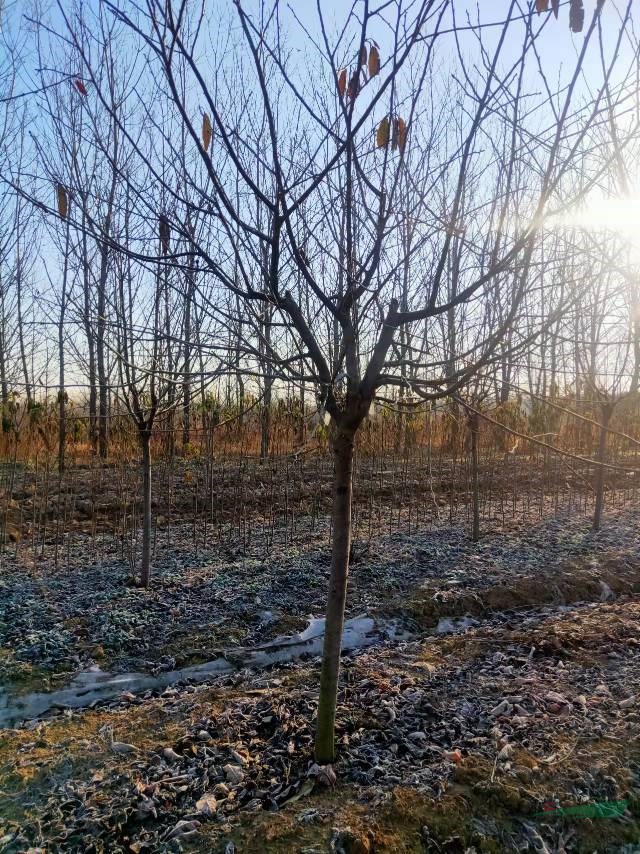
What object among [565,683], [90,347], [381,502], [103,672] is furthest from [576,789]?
[90,347]

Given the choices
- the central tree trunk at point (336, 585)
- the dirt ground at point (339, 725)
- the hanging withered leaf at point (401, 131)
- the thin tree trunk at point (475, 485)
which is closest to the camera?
the hanging withered leaf at point (401, 131)

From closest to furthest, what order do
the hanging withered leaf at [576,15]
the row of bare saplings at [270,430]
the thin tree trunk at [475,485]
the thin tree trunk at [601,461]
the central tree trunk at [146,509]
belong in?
the hanging withered leaf at [576,15], the central tree trunk at [146,509], the thin tree trunk at [475,485], the thin tree trunk at [601,461], the row of bare saplings at [270,430]

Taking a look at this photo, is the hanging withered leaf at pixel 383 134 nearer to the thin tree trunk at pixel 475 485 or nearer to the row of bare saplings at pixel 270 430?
the thin tree trunk at pixel 475 485

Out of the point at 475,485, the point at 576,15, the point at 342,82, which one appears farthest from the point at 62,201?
the point at 475,485

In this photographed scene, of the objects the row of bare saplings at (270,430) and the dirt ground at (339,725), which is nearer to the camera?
the dirt ground at (339,725)

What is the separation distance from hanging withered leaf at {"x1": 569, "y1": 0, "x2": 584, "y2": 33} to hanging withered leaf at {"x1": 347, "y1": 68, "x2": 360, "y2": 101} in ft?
1.73

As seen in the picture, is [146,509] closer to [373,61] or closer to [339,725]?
[339,725]

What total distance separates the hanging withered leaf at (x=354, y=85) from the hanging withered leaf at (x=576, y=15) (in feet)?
1.73

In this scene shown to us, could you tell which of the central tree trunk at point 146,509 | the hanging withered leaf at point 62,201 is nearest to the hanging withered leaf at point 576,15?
the hanging withered leaf at point 62,201

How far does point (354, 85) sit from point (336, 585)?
1500 mm

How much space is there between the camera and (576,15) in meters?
1.38

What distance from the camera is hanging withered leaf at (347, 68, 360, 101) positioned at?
4.83 feet

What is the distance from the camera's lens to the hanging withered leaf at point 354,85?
1.47 metres

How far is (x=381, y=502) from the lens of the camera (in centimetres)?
723
